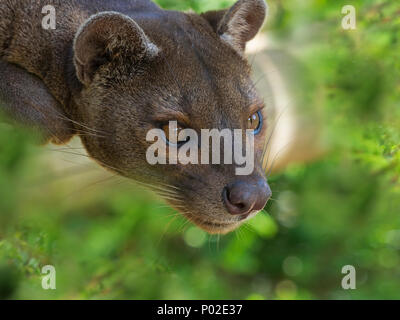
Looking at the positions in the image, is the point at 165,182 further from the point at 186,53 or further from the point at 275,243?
the point at 275,243

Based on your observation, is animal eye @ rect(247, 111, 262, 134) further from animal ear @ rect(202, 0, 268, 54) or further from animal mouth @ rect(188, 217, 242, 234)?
animal mouth @ rect(188, 217, 242, 234)

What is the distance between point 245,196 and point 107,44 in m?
1.07

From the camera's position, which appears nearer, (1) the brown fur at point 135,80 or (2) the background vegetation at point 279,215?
(1) the brown fur at point 135,80

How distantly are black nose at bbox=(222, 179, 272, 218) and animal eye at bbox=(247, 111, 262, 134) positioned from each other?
1.34 ft

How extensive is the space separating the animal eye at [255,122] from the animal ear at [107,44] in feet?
2.02

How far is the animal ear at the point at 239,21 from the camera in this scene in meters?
3.56

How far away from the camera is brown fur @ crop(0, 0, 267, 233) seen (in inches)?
125

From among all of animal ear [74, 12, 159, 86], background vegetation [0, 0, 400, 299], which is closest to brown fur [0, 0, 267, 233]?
animal ear [74, 12, 159, 86]

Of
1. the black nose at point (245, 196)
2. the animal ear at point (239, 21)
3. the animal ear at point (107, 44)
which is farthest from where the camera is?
the animal ear at point (239, 21)

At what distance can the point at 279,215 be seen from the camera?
6.41 metres

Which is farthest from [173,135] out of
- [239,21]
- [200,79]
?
[239,21]

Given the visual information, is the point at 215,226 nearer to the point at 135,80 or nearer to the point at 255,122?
the point at 255,122

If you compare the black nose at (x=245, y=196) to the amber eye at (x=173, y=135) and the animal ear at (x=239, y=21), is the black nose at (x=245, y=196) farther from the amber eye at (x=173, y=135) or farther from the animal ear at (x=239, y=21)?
the animal ear at (x=239, y=21)

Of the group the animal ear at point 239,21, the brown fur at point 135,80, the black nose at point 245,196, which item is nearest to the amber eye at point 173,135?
the brown fur at point 135,80
